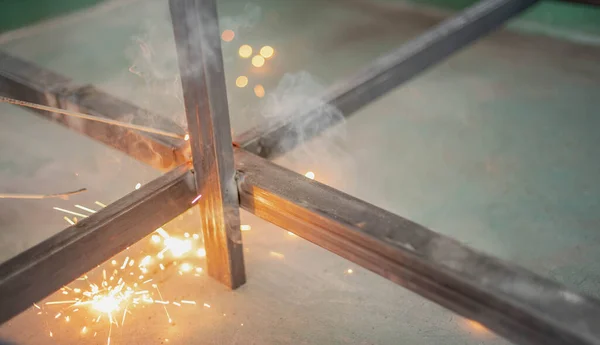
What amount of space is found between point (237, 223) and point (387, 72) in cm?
64

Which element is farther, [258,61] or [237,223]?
[258,61]

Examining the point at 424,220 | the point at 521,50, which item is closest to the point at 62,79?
the point at 424,220

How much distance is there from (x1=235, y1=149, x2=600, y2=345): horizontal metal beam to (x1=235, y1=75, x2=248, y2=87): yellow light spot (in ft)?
4.13

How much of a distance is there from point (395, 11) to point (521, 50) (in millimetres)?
765

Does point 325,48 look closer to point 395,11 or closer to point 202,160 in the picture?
point 395,11

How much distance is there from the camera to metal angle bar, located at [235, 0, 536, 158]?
5.03 feet

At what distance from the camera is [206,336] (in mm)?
1433

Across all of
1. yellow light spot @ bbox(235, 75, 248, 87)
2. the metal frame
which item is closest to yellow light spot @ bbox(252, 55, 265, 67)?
yellow light spot @ bbox(235, 75, 248, 87)

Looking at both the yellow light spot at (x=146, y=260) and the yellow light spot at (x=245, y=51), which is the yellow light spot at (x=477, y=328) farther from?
the yellow light spot at (x=245, y=51)

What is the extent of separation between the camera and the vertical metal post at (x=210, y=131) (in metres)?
1.18

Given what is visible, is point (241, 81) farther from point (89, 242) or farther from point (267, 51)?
point (89, 242)

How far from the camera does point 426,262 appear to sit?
3.51 ft

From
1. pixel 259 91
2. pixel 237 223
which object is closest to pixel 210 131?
pixel 237 223

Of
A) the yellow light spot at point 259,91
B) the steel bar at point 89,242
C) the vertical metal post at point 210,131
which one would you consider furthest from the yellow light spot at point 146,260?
the yellow light spot at point 259,91
